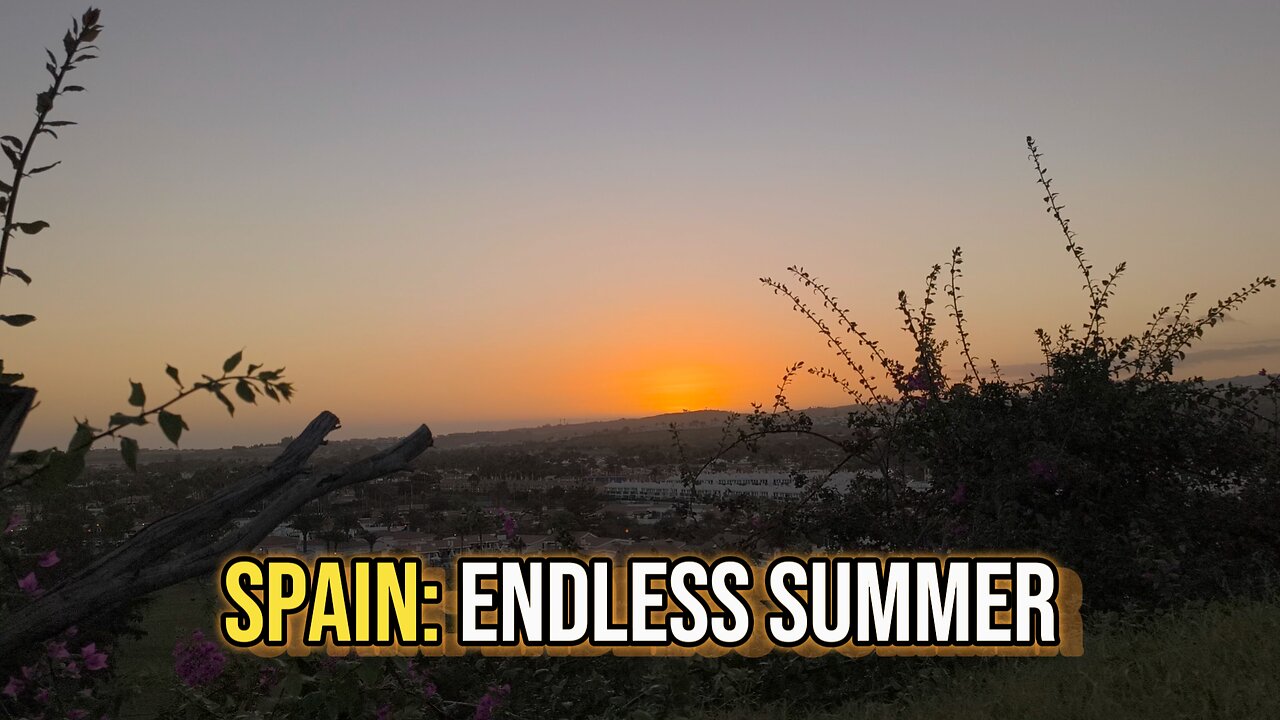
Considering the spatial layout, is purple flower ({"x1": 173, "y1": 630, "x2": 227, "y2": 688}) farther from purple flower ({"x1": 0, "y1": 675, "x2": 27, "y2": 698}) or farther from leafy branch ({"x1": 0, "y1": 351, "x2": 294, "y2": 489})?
leafy branch ({"x1": 0, "y1": 351, "x2": 294, "y2": 489})

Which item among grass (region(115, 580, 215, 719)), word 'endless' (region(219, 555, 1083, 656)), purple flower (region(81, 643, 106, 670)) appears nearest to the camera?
word 'endless' (region(219, 555, 1083, 656))

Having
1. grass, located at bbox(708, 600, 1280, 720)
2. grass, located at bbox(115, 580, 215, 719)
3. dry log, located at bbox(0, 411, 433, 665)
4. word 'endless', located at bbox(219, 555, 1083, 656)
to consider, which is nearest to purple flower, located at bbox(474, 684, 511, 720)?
word 'endless', located at bbox(219, 555, 1083, 656)

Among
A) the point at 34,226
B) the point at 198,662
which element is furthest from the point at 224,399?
the point at 198,662

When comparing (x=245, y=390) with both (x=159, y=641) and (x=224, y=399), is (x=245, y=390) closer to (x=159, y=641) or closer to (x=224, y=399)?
(x=224, y=399)

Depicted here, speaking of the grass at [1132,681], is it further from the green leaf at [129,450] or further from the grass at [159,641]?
the grass at [159,641]

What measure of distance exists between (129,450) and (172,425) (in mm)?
108

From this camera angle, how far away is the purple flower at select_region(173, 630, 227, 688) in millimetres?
5777

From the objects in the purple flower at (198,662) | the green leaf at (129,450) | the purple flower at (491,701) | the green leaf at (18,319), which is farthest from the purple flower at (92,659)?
the green leaf at (129,450)

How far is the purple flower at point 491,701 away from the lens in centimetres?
519

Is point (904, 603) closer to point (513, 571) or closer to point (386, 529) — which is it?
point (513, 571)

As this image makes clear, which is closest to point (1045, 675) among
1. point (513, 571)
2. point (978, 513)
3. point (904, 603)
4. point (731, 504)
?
point (904, 603)

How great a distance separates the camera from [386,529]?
25.0 ft

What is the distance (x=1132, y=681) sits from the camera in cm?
436

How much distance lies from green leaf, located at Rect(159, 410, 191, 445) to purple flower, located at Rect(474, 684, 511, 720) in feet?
11.1
